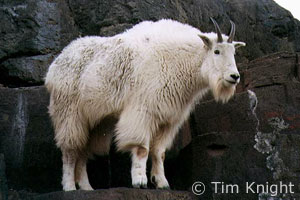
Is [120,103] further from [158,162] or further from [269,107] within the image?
[269,107]

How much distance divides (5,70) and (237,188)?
4.73m

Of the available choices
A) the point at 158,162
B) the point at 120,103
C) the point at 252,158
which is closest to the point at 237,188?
the point at 252,158

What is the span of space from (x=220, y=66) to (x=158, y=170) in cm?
157

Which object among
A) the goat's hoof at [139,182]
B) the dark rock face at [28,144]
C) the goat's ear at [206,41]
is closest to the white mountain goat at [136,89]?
the goat's ear at [206,41]

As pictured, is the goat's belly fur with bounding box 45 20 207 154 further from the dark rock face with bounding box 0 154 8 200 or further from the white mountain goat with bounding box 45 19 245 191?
the dark rock face with bounding box 0 154 8 200

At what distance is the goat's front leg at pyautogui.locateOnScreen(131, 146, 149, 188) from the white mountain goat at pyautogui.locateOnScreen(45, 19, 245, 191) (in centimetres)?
1

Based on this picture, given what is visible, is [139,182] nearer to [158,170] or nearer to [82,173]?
[158,170]

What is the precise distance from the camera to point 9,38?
10195 millimetres

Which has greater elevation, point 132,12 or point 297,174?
point 132,12

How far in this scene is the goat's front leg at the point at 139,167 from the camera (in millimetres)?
7105

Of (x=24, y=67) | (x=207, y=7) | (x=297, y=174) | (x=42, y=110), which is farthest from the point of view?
(x=207, y=7)

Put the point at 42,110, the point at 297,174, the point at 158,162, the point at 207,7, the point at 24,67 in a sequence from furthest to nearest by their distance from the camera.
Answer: the point at 207,7
the point at 24,67
the point at 42,110
the point at 158,162
the point at 297,174

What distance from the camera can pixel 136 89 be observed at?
24.8ft

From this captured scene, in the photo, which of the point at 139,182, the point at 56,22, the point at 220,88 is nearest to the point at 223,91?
the point at 220,88
